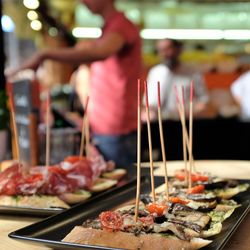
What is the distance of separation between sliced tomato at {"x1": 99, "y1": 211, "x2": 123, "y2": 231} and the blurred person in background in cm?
424

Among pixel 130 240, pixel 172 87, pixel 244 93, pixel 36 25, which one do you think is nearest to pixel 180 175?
pixel 130 240

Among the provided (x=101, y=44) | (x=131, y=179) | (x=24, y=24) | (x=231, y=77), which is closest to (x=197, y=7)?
(x=231, y=77)

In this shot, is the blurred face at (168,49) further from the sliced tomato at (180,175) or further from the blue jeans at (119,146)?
the sliced tomato at (180,175)

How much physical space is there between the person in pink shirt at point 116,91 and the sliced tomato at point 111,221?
1.79 meters

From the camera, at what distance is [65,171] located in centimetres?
209

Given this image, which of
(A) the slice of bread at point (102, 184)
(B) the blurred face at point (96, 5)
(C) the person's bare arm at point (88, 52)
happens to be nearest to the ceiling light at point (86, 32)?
(B) the blurred face at point (96, 5)

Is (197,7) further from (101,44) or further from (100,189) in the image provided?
(100,189)

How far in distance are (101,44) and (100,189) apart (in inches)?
48.0

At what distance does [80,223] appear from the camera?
5.48 ft

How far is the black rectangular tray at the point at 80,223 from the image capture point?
1.41 meters

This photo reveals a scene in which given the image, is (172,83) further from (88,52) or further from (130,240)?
(130,240)

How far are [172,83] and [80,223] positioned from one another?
452 cm

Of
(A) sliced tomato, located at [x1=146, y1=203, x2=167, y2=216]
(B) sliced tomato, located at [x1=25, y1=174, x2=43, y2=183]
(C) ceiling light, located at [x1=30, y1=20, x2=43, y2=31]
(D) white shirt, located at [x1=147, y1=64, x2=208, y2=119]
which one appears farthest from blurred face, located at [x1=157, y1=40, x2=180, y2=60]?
(A) sliced tomato, located at [x1=146, y1=203, x2=167, y2=216]

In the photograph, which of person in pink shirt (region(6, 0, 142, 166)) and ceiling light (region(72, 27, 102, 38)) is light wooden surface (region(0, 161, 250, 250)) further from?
ceiling light (region(72, 27, 102, 38))
